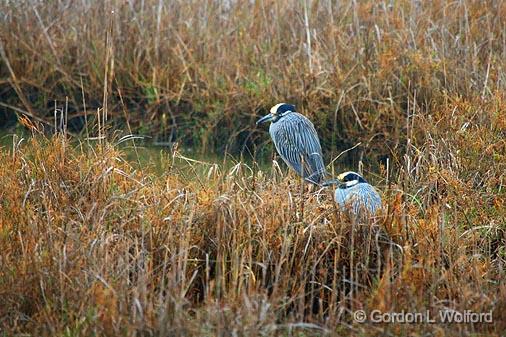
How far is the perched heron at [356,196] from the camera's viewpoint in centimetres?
451

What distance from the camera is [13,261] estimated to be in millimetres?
4055

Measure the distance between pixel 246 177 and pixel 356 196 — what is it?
2.20ft

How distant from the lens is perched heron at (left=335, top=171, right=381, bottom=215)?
451 centimetres

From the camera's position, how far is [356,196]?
4.64 metres

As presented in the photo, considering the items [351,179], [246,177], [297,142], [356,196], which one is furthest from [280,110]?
[356,196]

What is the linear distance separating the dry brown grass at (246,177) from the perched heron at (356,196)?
9 cm

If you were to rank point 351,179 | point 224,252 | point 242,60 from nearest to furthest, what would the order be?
point 224,252, point 351,179, point 242,60

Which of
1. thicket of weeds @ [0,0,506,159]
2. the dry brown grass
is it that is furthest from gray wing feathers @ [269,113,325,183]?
thicket of weeds @ [0,0,506,159]

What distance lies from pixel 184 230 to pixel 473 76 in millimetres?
3427

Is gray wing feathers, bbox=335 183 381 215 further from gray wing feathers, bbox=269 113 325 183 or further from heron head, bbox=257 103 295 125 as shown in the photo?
heron head, bbox=257 103 295 125

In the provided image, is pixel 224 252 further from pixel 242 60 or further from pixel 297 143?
pixel 242 60

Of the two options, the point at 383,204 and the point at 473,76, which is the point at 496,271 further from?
the point at 473,76

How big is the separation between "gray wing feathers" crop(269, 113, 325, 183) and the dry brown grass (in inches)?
22.2

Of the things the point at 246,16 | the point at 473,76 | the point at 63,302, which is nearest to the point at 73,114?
the point at 246,16
